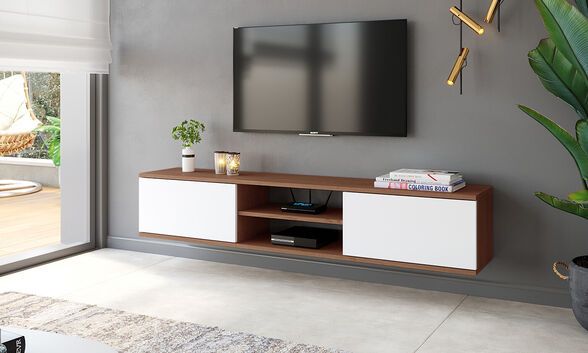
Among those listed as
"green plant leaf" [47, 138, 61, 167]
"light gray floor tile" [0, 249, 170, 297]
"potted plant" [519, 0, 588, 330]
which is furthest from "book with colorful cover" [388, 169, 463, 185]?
"green plant leaf" [47, 138, 61, 167]

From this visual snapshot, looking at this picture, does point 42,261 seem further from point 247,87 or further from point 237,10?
point 237,10

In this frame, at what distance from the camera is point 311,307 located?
12.4ft

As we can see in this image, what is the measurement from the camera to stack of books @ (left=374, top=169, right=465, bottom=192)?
368cm

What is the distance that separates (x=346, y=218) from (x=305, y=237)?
307mm

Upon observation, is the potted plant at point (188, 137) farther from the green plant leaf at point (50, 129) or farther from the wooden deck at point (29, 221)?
the green plant leaf at point (50, 129)

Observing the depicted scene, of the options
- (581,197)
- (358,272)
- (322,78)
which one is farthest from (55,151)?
(581,197)

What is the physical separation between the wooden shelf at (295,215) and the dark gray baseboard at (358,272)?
38 centimetres

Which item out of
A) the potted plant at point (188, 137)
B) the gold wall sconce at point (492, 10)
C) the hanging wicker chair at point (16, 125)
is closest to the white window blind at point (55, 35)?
the potted plant at point (188, 137)

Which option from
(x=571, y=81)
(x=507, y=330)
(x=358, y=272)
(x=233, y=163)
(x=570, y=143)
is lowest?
(x=507, y=330)

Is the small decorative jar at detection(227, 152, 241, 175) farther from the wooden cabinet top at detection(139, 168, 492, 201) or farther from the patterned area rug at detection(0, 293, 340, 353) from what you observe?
the patterned area rug at detection(0, 293, 340, 353)

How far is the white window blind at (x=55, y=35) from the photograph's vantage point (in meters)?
4.32

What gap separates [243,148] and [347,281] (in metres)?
1.04

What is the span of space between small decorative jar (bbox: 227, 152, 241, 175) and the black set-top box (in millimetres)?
438

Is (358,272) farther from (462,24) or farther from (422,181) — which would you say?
(462,24)
